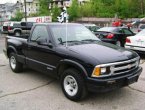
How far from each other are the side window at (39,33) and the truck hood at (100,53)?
1.00 meters

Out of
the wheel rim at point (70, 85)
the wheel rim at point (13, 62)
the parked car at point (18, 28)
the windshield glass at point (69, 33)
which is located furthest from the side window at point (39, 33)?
the parked car at point (18, 28)

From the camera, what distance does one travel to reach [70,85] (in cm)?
521

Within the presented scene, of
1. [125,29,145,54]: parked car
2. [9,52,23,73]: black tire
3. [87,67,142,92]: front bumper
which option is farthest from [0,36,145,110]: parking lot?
[125,29,145,54]: parked car

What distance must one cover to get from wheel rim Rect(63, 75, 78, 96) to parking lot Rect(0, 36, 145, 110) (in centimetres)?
20

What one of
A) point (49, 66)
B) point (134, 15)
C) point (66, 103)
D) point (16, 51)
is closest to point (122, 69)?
point (66, 103)

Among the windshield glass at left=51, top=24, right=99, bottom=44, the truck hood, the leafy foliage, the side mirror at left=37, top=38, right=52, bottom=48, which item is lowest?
the truck hood

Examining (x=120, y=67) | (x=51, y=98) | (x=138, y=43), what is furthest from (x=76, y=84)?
(x=138, y=43)

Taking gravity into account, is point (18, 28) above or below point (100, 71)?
above

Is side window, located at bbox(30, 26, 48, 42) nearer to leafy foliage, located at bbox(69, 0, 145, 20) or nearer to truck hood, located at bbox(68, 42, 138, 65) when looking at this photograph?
truck hood, located at bbox(68, 42, 138, 65)

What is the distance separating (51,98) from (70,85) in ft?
1.79

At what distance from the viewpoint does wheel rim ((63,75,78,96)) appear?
5079 mm

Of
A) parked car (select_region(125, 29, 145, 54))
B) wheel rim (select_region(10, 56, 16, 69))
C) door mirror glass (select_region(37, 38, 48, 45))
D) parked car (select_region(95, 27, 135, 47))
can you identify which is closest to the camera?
door mirror glass (select_region(37, 38, 48, 45))

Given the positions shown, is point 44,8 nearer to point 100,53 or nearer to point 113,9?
point 113,9

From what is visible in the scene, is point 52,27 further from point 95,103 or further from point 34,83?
point 95,103
